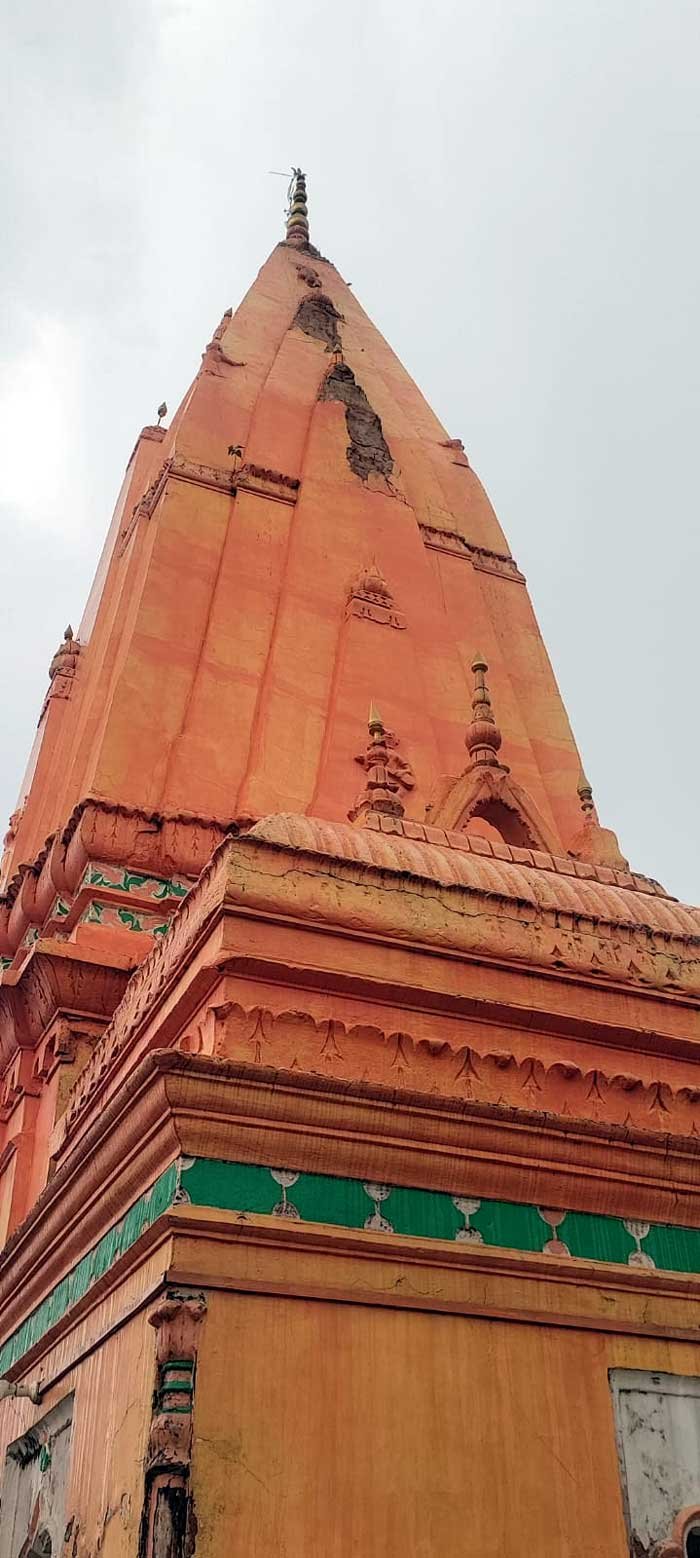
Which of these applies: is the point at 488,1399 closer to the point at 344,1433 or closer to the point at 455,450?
the point at 344,1433

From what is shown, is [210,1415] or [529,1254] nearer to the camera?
[210,1415]

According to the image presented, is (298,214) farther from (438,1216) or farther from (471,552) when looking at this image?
(438,1216)

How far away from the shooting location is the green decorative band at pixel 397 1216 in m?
5.10

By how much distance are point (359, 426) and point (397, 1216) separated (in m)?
13.3

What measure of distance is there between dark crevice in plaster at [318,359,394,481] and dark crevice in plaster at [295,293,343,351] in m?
1.35

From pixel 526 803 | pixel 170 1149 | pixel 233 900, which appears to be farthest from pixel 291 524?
pixel 170 1149

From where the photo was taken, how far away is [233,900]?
657 centimetres

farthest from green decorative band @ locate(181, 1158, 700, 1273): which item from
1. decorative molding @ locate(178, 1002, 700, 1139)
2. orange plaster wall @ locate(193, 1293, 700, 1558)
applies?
decorative molding @ locate(178, 1002, 700, 1139)

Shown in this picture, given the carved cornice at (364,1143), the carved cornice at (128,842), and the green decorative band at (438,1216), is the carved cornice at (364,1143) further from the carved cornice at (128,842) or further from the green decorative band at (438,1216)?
the carved cornice at (128,842)

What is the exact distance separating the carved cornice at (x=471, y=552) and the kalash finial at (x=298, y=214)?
31.0 feet

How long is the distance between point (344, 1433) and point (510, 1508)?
26.0 inches

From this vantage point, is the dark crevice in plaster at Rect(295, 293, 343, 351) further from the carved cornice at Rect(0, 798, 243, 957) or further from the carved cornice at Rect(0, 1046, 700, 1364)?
the carved cornice at Rect(0, 1046, 700, 1364)

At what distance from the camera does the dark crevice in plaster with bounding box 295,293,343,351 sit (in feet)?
64.3

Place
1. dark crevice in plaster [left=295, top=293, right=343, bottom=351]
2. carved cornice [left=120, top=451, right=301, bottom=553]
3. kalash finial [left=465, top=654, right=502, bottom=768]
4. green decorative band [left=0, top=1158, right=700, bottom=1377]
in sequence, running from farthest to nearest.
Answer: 1. dark crevice in plaster [left=295, top=293, right=343, bottom=351]
2. carved cornice [left=120, top=451, right=301, bottom=553]
3. kalash finial [left=465, top=654, right=502, bottom=768]
4. green decorative band [left=0, top=1158, right=700, bottom=1377]
